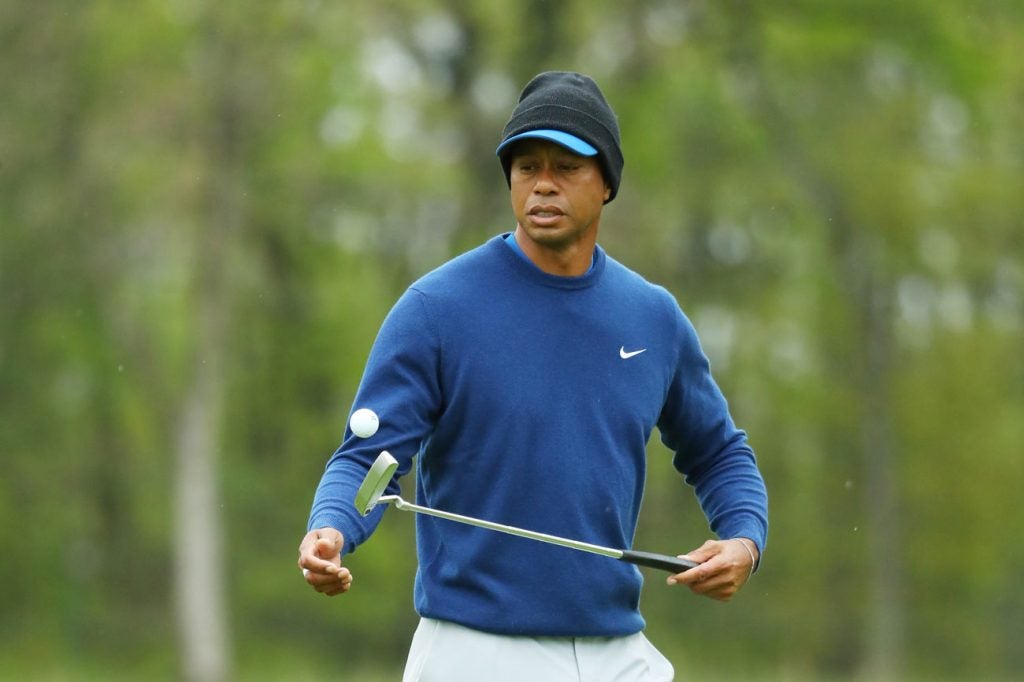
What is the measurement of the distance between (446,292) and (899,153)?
28.3 m

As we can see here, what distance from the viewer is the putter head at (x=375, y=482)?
4039 mm

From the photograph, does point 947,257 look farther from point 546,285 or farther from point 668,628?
point 546,285

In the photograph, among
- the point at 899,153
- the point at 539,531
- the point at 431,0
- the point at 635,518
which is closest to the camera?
the point at 539,531

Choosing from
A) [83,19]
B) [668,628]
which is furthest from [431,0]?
[668,628]

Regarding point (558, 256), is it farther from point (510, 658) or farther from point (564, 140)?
point (510, 658)

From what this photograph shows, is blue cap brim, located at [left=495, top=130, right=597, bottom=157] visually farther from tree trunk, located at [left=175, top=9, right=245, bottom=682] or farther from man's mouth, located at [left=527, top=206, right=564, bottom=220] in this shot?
tree trunk, located at [left=175, top=9, right=245, bottom=682]

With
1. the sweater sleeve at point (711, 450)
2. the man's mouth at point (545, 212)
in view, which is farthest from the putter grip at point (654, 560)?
the man's mouth at point (545, 212)

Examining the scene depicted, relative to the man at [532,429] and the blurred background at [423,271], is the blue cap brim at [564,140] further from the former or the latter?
the blurred background at [423,271]

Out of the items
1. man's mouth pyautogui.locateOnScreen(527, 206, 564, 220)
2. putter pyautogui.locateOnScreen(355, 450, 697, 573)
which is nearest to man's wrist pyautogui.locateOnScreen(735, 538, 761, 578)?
putter pyautogui.locateOnScreen(355, 450, 697, 573)

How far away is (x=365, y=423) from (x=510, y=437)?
13.3 inches

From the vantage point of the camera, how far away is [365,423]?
4.23m

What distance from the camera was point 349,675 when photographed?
28422 millimetres

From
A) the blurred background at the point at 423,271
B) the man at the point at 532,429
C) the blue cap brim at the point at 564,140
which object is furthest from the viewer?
the blurred background at the point at 423,271

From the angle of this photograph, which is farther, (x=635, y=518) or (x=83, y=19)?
(x=83, y=19)
